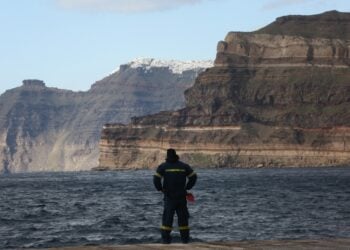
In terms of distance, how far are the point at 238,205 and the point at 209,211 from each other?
8831 mm

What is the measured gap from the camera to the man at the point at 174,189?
94.4 feet

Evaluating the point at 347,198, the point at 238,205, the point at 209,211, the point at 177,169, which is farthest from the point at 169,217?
the point at 347,198

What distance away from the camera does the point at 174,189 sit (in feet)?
94.6

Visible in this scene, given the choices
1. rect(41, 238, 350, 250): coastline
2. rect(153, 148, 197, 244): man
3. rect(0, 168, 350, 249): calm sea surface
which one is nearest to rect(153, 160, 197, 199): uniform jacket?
rect(153, 148, 197, 244): man

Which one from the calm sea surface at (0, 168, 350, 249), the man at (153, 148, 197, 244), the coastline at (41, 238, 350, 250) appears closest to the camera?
the coastline at (41, 238, 350, 250)

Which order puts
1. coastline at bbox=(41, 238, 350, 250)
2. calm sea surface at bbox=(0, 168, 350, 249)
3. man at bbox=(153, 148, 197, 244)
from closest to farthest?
coastline at bbox=(41, 238, 350, 250) < man at bbox=(153, 148, 197, 244) < calm sea surface at bbox=(0, 168, 350, 249)

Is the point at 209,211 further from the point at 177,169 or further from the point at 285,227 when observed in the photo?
the point at 177,169

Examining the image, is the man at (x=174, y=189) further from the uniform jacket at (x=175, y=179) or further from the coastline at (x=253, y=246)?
the coastline at (x=253, y=246)

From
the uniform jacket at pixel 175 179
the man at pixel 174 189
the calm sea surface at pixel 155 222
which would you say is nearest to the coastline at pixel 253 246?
the man at pixel 174 189

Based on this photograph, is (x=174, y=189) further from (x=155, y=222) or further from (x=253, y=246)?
(x=155, y=222)

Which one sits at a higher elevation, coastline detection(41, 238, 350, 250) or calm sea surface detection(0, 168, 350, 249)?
coastline detection(41, 238, 350, 250)

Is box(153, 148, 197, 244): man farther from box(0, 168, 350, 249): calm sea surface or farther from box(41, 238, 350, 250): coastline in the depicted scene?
box(0, 168, 350, 249): calm sea surface

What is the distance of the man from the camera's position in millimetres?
28781

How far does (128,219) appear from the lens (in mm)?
63406
